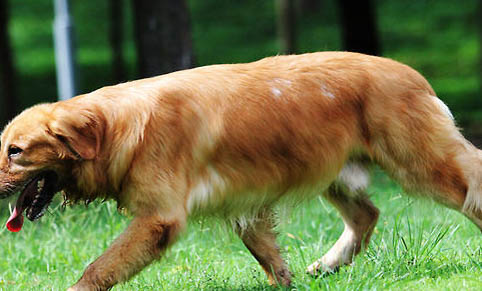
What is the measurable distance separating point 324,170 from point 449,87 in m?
17.1

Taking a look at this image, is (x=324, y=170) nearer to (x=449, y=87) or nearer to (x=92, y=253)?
(x=92, y=253)

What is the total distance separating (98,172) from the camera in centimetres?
509

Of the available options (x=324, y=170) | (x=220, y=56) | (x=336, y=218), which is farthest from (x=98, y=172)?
(x=220, y=56)

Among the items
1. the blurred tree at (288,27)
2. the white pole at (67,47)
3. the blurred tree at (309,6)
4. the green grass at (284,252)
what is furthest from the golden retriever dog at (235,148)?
the blurred tree at (309,6)

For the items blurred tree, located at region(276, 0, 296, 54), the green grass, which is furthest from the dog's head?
blurred tree, located at region(276, 0, 296, 54)

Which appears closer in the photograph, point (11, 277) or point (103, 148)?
point (103, 148)

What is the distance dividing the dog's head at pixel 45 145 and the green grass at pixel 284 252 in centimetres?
85

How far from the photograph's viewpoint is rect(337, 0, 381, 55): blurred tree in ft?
50.4

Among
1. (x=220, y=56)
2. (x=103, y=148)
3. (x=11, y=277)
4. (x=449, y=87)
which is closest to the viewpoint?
A: (x=103, y=148)

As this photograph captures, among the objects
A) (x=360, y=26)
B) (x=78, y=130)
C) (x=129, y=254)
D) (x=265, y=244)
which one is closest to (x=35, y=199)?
(x=78, y=130)

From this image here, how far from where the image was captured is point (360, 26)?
15.4 metres

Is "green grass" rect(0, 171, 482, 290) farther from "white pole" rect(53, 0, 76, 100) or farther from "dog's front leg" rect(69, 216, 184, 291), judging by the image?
"white pole" rect(53, 0, 76, 100)

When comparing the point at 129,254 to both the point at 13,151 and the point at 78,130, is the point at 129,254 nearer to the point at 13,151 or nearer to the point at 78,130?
the point at 78,130

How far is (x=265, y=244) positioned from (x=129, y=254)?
4.06 feet
